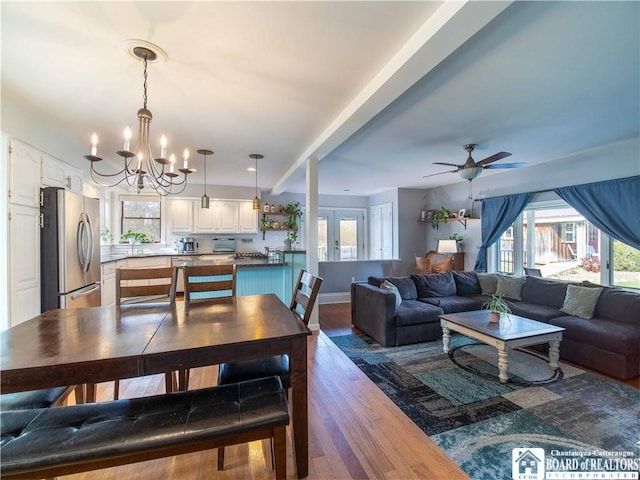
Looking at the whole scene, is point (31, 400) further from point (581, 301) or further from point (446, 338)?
point (581, 301)

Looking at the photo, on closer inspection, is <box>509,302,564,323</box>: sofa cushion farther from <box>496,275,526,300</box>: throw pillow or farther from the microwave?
the microwave

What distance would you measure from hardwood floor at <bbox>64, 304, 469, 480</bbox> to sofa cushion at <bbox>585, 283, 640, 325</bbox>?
2.87 metres

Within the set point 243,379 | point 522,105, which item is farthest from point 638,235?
point 243,379

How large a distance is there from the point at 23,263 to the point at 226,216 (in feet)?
13.3

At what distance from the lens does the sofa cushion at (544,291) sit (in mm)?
3770

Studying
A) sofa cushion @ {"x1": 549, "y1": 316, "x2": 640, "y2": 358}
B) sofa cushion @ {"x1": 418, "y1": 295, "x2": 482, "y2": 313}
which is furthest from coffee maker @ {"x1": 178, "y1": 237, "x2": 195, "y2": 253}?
sofa cushion @ {"x1": 549, "y1": 316, "x2": 640, "y2": 358}

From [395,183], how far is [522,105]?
3790 mm

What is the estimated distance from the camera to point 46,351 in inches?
48.4

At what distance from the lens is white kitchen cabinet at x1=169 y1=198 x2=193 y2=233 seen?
6293 millimetres

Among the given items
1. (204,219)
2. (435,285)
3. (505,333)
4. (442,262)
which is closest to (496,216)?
(442,262)

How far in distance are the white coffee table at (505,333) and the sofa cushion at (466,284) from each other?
1.34 meters

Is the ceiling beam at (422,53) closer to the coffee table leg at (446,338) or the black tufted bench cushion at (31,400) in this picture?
the coffee table leg at (446,338)

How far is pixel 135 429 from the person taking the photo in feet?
3.88

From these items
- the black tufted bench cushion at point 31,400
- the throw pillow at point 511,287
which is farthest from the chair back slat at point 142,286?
the throw pillow at point 511,287
